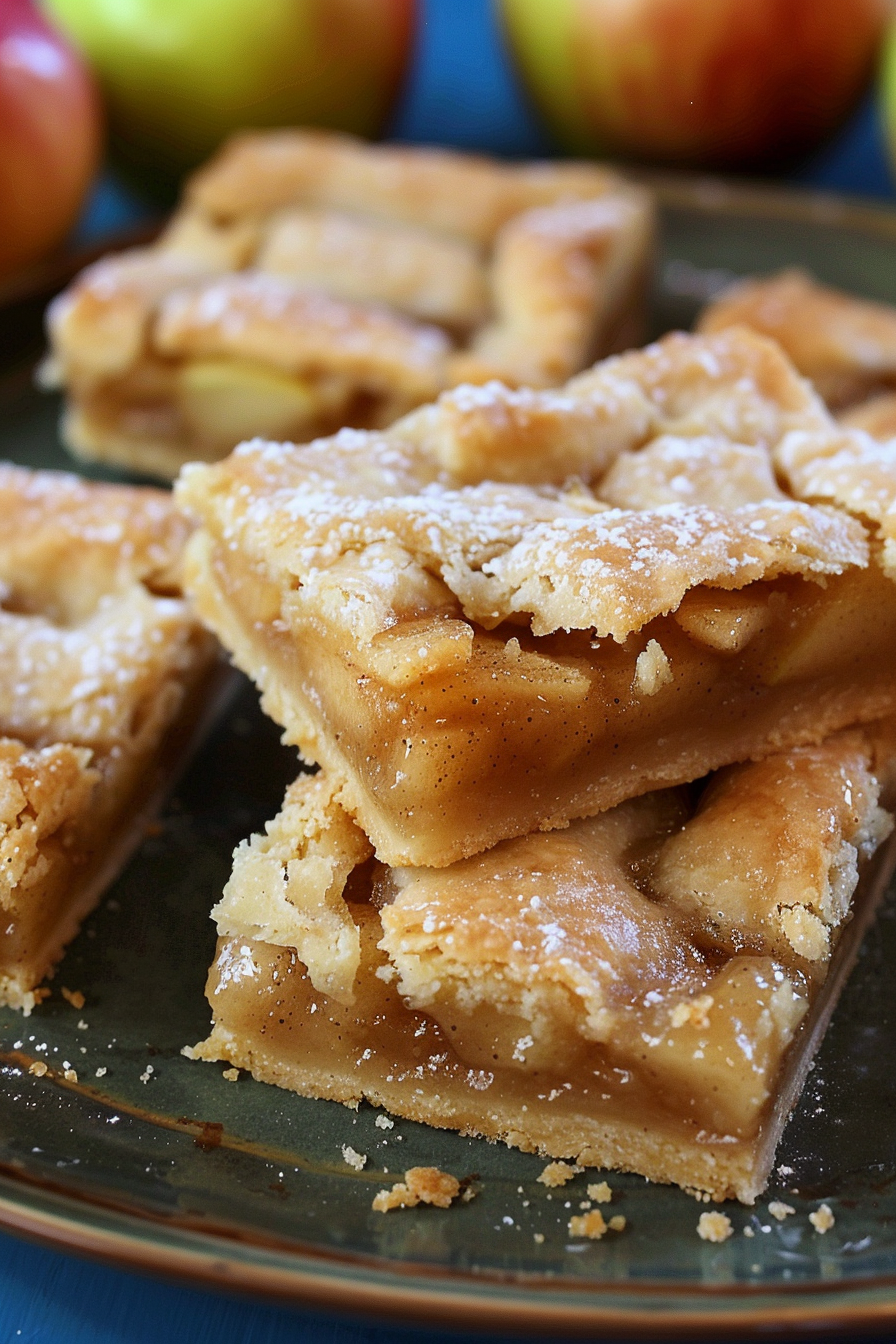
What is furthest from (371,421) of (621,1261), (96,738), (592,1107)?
(621,1261)

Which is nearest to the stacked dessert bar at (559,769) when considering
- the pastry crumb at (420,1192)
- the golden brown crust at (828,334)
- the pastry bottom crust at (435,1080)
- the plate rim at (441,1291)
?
the pastry bottom crust at (435,1080)

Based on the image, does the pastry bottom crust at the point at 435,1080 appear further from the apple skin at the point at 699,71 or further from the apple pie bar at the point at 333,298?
the apple skin at the point at 699,71

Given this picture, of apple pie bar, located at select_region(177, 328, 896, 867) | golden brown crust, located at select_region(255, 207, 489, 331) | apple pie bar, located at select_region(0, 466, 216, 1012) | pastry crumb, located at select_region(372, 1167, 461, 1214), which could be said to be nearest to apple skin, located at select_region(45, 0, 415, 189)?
golden brown crust, located at select_region(255, 207, 489, 331)

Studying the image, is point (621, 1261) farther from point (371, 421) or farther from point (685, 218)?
point (685, 218)

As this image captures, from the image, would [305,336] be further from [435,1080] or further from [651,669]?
[435,1080]

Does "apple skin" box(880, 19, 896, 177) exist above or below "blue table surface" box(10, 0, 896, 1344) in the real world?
above

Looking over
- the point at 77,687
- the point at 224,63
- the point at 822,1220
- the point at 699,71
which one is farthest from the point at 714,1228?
the point at 224,63

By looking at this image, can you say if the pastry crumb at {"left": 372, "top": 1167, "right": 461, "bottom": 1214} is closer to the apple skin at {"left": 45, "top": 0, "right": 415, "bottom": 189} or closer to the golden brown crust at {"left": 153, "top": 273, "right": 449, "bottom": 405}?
the golden brown crust at {"left": 153, "top": 273, "right": 449, "bottom": 405}
